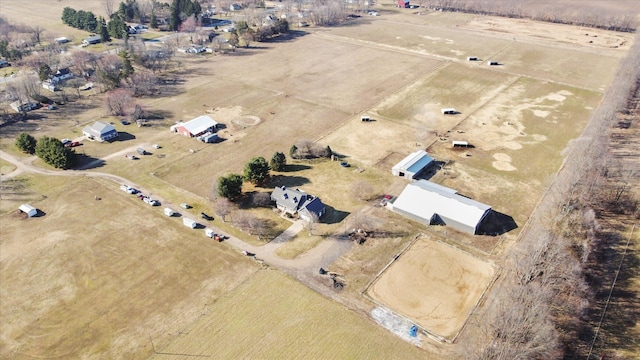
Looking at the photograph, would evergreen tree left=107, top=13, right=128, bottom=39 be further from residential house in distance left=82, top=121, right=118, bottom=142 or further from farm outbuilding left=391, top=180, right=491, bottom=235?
farm outbuilding left=391, top=180, right=491, bottom=235

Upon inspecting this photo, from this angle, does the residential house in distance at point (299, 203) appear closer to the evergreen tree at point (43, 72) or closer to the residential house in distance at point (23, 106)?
the residential house in distance at point (23, 106)

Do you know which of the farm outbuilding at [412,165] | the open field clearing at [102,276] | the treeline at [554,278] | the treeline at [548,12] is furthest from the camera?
the treeline at [548,12]

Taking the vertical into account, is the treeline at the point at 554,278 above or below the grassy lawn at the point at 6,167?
below

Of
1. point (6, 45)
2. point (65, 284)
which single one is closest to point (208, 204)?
point (65, 284)

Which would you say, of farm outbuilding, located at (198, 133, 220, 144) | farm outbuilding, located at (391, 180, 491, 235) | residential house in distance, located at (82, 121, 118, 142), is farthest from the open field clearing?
farm outbuilding, located at (391, 180, 491, 235)

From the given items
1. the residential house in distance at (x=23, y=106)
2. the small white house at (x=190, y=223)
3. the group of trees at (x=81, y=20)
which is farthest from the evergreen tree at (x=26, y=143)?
the group of trees at (x=81, y=20)

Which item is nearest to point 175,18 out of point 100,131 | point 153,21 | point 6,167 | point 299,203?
point 153,21

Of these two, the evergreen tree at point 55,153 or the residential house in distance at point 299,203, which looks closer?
the residential house in distance at point 299,203
